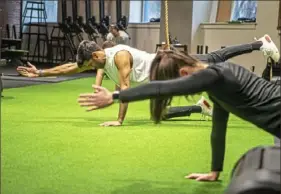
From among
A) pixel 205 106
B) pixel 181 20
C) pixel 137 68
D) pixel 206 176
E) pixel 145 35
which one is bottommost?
pixel 145 35

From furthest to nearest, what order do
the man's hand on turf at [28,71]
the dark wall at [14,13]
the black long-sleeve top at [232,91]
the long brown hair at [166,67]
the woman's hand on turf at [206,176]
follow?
the dark wall at [14,13] < the man's hand on turf at [28,71] < the woman's hand on turf at [206,176] < the long brown hair at [166,67] < the black long-sleeve top at [232,91]

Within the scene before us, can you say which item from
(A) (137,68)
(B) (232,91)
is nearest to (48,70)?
(A) (137,68)

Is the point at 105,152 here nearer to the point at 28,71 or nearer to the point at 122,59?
the point at 28,71

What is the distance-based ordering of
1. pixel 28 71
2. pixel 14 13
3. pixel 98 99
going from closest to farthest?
pixel 98 99, pixel 28 71, pixel 14 13

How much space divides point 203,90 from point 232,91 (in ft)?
0.73

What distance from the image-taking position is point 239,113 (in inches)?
101

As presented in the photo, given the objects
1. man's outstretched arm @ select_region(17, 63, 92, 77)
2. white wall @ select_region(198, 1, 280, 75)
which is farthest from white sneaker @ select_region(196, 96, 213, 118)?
white wall @ select_region(198, 1, 280, 75)

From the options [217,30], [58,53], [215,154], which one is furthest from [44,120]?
[58,53]

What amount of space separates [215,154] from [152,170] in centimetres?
58

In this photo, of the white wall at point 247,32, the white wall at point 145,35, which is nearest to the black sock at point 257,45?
the white wall at point 247,32

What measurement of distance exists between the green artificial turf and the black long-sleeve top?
67 cm

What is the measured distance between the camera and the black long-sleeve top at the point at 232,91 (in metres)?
2.18

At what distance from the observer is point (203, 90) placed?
2.26 m

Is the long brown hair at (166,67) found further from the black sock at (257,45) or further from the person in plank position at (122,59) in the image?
the black sock at (257,45)
